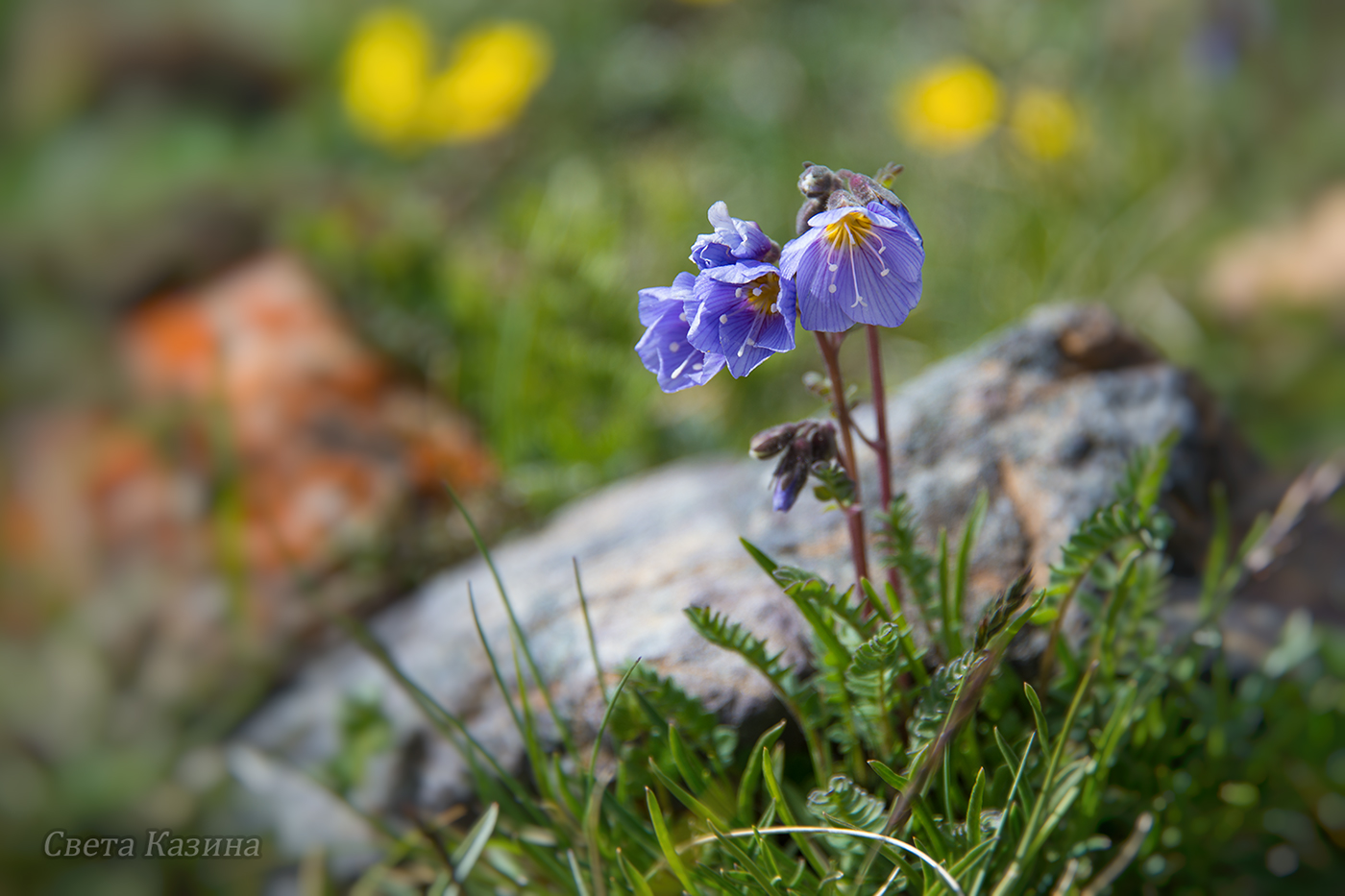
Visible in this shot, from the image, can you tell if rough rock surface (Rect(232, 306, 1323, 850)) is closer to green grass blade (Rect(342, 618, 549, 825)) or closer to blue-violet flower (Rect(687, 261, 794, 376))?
green grass blade (Rect(342, 618, 549, 825))

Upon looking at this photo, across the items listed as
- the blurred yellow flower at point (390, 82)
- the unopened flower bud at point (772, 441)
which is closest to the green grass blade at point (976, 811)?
the unopened flower bud at point (772, 441)

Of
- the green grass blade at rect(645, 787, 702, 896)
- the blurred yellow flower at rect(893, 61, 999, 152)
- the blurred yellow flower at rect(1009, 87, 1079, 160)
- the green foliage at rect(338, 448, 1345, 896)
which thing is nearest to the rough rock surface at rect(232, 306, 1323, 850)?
the green foliage at rect(338, 448, 1345, 896)

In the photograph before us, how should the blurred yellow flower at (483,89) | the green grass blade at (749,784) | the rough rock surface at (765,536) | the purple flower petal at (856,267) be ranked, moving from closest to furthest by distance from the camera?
the purple flower petal at (856,267)
the green grass blade at (749,784)
the rough rock surface at (765,536)
the blurred yellow flower at (483,89)

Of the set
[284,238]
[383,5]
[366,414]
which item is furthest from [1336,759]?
[383,5]

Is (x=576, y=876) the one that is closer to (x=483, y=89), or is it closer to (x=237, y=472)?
(x=237, y=472)

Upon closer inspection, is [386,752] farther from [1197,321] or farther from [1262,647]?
[1197,321]

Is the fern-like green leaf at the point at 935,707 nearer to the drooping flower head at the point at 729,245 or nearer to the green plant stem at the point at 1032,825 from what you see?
the green plant stem at the point at 1032,825
